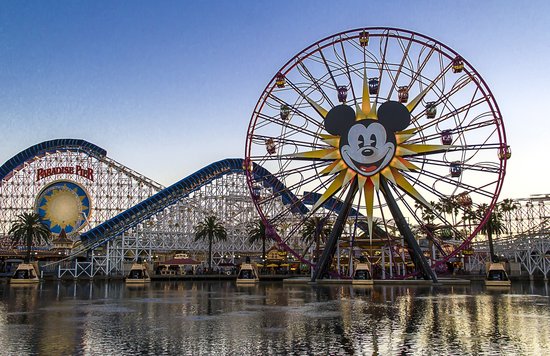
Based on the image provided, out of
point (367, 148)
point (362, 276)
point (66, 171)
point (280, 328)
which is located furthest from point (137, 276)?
point (280, 328)

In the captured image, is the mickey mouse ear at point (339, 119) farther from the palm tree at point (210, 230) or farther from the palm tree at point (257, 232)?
the palm tree at point (210, 230)

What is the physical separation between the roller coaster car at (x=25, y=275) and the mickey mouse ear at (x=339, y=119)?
33.9 metres

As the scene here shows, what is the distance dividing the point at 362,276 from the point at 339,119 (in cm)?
1375

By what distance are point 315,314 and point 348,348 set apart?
342 inches

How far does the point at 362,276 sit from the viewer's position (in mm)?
46469

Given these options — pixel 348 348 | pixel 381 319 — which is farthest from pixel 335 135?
pixel 348 348

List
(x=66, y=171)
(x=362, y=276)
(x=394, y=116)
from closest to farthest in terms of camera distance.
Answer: (x=394, y=116) → (x=362, y=276) → (x=66, y=171)

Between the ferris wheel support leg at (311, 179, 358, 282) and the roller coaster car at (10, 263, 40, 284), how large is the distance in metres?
28.8

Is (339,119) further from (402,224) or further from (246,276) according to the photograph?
(246,276)

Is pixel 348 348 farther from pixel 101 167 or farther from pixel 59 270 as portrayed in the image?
pixel 101 167

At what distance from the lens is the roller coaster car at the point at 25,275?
53.7 metres

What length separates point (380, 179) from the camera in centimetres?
4338

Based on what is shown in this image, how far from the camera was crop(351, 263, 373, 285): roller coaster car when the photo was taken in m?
45.9

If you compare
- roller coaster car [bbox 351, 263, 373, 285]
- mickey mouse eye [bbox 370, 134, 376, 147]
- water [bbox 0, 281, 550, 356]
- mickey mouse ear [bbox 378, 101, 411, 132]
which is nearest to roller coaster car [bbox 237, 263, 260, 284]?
roller coaster car [bbox 351, 263, 373, 285]
